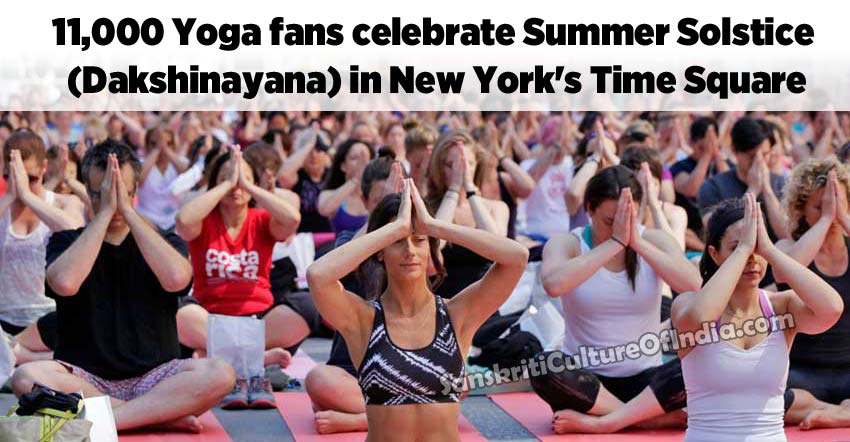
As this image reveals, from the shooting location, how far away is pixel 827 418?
572cm

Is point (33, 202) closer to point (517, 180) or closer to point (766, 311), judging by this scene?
point (517, 180)

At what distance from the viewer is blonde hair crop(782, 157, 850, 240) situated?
5.73 m

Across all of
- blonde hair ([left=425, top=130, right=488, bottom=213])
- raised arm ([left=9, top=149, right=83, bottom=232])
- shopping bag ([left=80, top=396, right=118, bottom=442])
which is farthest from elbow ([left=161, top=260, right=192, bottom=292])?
blonde hair ([left=425, top=130, right=488, bottom=213])

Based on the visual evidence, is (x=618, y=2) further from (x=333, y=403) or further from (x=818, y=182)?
(x=333, y=403)

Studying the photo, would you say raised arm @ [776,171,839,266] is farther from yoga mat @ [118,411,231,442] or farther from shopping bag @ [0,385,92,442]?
shopping bag @ [0,385,92,442]

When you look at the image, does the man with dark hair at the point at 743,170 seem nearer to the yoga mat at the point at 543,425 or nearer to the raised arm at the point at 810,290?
the yoga mat at the point at 543,425

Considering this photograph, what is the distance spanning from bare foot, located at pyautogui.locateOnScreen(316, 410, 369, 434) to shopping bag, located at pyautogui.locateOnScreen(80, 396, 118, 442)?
1159 mm

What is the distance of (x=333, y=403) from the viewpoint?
5.88m

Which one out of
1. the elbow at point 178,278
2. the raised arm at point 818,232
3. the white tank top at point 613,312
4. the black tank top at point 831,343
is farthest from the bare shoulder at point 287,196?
the raised arm at point 818,232

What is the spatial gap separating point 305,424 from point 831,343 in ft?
7.63

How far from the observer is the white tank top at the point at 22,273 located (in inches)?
288

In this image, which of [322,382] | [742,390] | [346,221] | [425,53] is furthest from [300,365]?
[425,53]

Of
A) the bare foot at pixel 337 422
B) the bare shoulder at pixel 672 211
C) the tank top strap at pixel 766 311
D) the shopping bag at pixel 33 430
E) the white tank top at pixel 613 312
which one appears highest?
the bare shoulder at pixel 672 211

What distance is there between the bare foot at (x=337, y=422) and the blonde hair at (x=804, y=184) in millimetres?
2041
